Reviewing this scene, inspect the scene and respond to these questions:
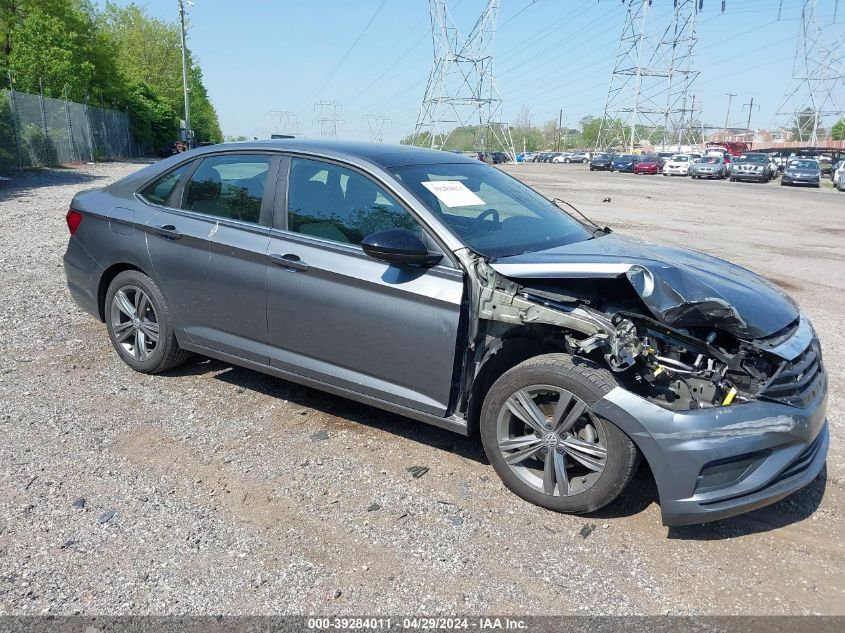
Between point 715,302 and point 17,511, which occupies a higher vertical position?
point 715,302

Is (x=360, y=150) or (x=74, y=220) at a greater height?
(x=360, y=150)

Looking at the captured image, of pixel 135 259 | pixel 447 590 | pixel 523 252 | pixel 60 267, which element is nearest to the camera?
pixel 447 590

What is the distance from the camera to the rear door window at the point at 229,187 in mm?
4363

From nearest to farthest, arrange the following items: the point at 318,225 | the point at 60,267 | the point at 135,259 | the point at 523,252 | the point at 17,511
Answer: the point at 17,511 < the point at 523,252 < the point at 318,225 < the point at 135,259 < the point at 60,267

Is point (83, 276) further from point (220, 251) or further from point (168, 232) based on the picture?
point (220, 251)

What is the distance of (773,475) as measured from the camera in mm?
3023

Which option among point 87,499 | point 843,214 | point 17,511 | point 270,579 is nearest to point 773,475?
point 270,579

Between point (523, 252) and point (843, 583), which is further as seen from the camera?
point (523, 252)

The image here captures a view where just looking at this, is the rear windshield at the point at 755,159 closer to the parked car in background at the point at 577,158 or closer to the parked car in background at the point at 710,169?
the parked car in background at the point at 710,169

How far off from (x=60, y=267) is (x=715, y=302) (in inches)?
306

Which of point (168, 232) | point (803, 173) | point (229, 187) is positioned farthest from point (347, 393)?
point (803, 173)

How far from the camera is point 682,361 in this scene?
127 inches

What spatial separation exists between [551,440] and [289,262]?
1.83 meters

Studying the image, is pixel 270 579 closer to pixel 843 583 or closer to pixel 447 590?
pixel 447 590
